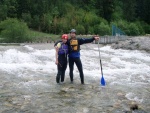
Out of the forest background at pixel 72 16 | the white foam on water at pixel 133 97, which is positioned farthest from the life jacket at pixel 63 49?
the forest background at pixel 72 16

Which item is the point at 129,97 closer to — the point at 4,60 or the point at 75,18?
the point at 4,60

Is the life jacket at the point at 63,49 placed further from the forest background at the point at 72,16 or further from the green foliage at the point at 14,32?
the forest background at the point at 72,16

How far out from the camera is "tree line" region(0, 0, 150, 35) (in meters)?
55.6

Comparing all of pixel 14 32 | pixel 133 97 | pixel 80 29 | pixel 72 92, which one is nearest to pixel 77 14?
pixel 80 29

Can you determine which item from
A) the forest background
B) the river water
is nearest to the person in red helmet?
the river water

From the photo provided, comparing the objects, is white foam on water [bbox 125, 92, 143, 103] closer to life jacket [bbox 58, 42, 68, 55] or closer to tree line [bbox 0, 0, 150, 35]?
life jacket [bbox 58, 42, 68, 55]

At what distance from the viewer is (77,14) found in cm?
6469

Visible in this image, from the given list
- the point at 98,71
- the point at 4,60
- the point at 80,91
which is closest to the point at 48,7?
the point at 4,60

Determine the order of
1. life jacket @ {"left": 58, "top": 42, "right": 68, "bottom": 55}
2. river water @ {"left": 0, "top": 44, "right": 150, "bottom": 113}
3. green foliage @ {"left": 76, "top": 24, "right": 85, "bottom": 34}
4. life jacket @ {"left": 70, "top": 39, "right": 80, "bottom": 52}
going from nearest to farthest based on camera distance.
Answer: river water @ {"left": 0, "top": 44, "right": 150, "bottom": 113} < life jacket @ {"left": 70, "top": 39, "right": 80, "bottom": 52} < life jacket @ {"left": 58, "top": 42, "right": 68, "bottom": 55} < green foliage @ {"left": 76, "top": 24, "right": 85, "bottom": 34}

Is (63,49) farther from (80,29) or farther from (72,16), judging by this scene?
(72,16)

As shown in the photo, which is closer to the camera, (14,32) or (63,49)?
(63,49)

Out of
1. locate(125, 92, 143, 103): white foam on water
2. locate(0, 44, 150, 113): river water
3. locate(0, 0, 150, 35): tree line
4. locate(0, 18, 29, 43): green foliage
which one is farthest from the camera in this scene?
locate(0, 0, 150, 35): tree line

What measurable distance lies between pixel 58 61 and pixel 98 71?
432 centimetres

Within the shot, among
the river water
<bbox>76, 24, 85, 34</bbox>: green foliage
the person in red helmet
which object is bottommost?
the river water
